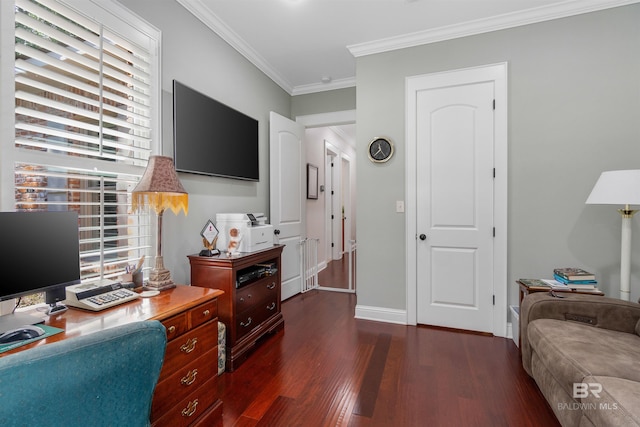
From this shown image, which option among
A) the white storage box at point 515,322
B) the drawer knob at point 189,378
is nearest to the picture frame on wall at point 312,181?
the white storage box at point 515,322

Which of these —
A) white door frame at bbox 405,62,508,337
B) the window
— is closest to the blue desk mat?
the window

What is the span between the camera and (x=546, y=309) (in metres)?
1.84

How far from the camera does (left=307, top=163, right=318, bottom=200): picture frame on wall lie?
A: 15.3ft

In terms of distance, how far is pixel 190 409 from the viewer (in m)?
1.50

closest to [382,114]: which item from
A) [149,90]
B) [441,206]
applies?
[441,206]

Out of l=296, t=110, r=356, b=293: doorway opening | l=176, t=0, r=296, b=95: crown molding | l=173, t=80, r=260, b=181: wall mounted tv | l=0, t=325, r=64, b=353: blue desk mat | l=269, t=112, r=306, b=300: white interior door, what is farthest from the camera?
→ l=296, t=110, r=356, b=293: doorway opening

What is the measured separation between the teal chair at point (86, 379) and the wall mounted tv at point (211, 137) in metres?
1.65

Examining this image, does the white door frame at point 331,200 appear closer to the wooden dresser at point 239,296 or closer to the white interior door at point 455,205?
the white interior door at point 455,205

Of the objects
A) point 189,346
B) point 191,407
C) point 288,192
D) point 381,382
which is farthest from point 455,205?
point 191,407

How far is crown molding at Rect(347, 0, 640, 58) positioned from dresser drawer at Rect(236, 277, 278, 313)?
2418 mm

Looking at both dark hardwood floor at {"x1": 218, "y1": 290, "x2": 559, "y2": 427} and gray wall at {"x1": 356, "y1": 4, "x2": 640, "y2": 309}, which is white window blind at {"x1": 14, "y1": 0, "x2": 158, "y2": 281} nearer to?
dark hardwood floor at {"x1": 218, "y1": 290, "x2": 559, "y2": 427}

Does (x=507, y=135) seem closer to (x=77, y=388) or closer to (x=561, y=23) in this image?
(x=561, y=23)

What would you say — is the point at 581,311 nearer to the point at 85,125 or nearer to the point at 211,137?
the point at 211,137

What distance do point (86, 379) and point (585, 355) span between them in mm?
1888
